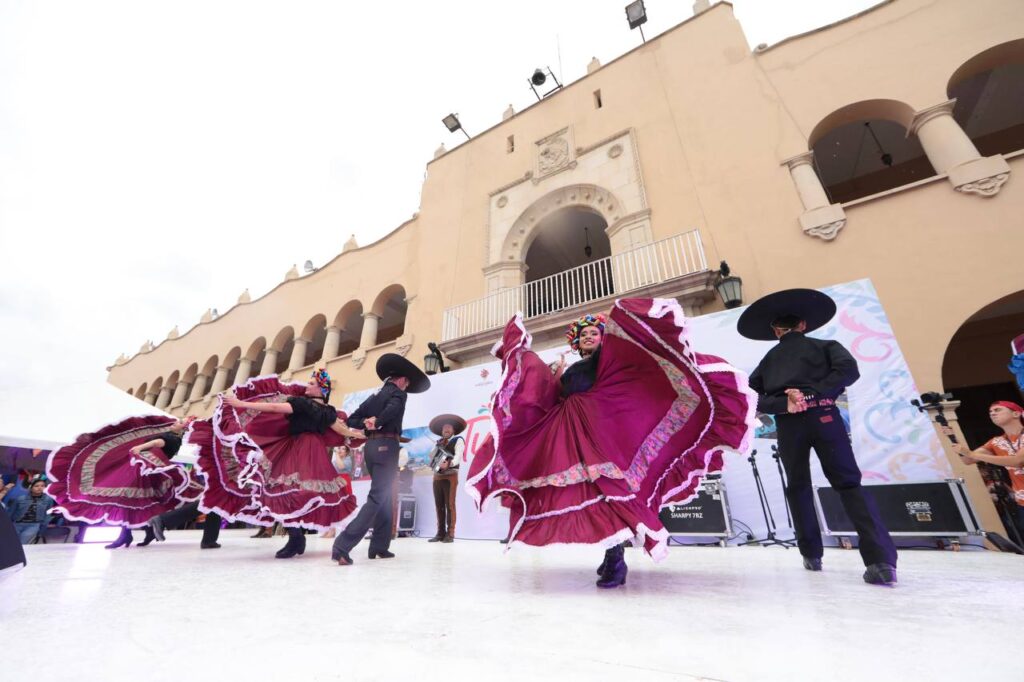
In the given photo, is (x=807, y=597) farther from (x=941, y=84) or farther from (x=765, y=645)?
(x=941, y=84)

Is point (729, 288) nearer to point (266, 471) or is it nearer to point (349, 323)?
point (266, 471)

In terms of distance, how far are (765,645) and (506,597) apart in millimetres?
964

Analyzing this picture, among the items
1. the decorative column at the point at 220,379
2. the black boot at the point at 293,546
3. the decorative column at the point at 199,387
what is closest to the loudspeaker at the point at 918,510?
the black boot at the point at 293,546

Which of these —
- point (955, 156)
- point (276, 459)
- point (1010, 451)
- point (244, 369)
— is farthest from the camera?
point (244, 369)

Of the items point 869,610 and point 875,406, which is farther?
point 875,406

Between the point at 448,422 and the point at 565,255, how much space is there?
21.8 feet

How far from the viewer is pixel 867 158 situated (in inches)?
363

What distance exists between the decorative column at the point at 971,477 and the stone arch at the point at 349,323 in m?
11.6

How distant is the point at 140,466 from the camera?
13.9ft

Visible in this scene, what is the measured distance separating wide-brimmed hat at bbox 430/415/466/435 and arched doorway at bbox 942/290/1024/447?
9121 millimetres

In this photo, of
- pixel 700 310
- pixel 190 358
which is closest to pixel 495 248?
pixel 700 310

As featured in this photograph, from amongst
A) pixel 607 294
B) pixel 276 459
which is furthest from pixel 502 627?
pixel 607 294

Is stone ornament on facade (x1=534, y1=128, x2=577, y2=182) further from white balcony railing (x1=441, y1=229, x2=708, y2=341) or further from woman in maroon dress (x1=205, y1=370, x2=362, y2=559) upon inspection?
woman in maroon dress (x1=205, y1=370, x2=362, y2=559)

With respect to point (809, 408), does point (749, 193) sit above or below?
above
